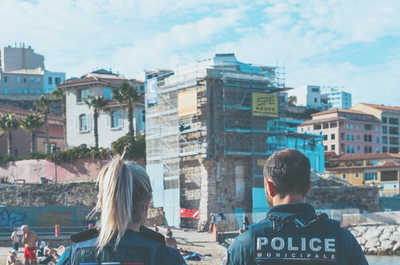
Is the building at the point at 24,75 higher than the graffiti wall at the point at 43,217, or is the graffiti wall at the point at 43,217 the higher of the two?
the building at the point at 24,75

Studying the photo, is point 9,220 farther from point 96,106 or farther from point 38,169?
point 96,106

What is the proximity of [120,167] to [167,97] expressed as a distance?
41722mm

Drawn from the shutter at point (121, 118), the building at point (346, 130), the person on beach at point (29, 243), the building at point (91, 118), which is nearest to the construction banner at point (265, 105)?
the building at point (91, 118)

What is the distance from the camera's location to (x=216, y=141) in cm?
4169

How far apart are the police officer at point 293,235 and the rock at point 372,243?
35669mm

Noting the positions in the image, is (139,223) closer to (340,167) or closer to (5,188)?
(5,188)

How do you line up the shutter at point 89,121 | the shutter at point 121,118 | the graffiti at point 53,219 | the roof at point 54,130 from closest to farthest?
1. the graffiti at point 53,219
2. the shutter at point 121,118
3. the shutter at point 89,121
4. the roof at point 54,130

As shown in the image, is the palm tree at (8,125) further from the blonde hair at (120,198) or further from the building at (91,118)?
the blonde hair at (120,198)

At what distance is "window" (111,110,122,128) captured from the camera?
56.8 m

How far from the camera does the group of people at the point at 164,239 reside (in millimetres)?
3549

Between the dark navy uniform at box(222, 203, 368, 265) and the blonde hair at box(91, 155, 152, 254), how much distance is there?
2.02 feet

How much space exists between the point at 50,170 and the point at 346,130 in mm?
51231

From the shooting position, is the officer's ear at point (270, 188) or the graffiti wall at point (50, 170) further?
the graffiti wall at point (50, 170)

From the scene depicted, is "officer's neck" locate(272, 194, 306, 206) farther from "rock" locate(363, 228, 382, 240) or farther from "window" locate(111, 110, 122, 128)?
"window" locate(111, 110, 122, 128)
